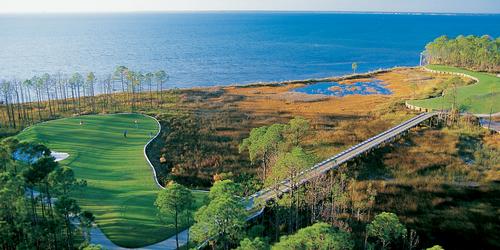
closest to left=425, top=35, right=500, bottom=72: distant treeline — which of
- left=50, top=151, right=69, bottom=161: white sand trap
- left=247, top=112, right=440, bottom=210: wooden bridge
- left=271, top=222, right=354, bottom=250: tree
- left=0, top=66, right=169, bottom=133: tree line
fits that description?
left=247, top=112, right=440, bottom=210: wooden bridge

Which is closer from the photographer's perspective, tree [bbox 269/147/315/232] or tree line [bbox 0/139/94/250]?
tree line [bbox 0/139/94/250]

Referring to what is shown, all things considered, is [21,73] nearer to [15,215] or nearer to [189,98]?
[189,98]

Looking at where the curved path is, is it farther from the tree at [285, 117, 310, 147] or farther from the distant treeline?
the distant treeline

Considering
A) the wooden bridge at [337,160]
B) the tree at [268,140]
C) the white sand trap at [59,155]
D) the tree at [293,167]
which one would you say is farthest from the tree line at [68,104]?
the tree at [293,167]

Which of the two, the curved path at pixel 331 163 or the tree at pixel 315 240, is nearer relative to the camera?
the tree at pixel 315 240

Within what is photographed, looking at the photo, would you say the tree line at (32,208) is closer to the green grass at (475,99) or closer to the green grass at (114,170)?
the green grass at (114,170)

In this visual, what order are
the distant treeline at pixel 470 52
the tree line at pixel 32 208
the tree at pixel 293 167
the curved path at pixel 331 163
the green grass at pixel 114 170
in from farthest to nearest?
the distant treeline at pixel 470 52 → the curved path at pixel 331 163 → the green grass at pixel 114 170 → the tree at pixel 293 167 → the tree line at pixel 32 208
